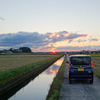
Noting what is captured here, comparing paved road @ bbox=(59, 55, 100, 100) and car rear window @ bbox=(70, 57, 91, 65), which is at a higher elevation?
car rear window @ bbox=(70, 57, 91, 65)

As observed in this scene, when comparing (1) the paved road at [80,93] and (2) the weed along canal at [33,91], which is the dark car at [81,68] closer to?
(1) the paved road at [80,93]

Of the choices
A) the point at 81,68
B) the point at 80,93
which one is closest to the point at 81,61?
the point at 81,68

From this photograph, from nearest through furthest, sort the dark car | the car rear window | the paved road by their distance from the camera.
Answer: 1. the paved road
2. the dark car
3. the car rear window

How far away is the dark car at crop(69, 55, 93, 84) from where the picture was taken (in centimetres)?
1211

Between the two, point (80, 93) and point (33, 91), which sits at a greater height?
point (80, 93)

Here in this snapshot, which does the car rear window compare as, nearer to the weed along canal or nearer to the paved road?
the paved road

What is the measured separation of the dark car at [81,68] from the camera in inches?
477

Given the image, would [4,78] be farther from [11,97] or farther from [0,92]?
[11,97]

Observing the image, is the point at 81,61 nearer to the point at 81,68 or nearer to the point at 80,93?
the point at 81,68

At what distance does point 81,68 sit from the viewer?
39.8 feet

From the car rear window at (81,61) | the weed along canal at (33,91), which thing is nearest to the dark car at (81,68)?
the car rear window at (81,61)

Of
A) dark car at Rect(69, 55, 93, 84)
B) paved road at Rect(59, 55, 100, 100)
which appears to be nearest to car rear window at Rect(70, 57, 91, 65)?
dark car at Rect(69, 55, 93, 84)

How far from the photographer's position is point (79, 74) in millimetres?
12180

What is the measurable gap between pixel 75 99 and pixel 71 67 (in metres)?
4.53
